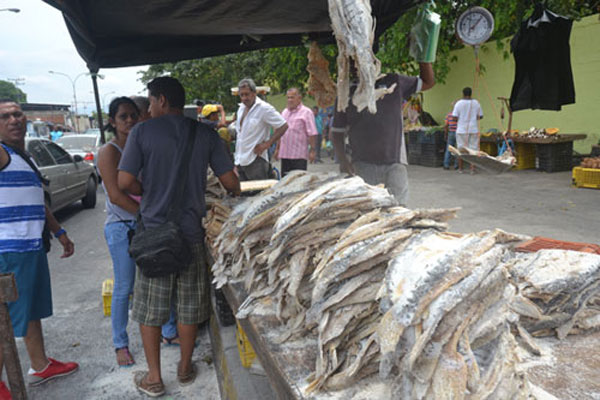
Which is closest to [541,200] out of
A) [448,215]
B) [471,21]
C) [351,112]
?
[471,21]

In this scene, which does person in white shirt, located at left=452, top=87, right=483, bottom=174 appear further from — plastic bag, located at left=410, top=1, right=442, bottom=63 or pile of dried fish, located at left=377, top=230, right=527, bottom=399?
pile of dried fish, located at left=377, top=230, right=527, bottom=399

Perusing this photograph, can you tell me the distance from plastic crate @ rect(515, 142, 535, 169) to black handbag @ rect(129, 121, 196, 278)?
1048cm

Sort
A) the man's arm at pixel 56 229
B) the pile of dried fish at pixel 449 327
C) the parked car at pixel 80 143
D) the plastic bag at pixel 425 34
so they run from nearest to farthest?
the pile of dried fish at pixel 449 327 → the plastic bag at pixel 425 34 → the man's arm at pixel 56 229 → the parked car at pixel 80 143

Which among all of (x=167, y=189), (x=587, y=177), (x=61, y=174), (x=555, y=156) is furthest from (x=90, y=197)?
(x=555, y=156)

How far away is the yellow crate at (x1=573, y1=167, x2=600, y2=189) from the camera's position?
8070 millimetres

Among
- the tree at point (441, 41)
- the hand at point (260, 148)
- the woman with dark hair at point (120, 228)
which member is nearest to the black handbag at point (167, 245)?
the woman with dark hair at point (120, 228)

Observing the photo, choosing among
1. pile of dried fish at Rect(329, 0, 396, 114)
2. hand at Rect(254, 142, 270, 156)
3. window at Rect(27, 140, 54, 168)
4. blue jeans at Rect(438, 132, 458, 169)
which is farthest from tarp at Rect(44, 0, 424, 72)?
blue jeans at Rect(438, 132, 458, 169)

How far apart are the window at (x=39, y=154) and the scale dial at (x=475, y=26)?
24.8ft

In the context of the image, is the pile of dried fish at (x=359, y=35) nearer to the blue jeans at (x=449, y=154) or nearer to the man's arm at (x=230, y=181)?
the man's arm at (x=230, y=181)

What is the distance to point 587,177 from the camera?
8219 mm

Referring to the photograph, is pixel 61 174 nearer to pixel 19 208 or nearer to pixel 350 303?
pixel 19 208

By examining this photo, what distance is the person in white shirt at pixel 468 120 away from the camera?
964cm

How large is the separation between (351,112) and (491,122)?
10795 millimetres

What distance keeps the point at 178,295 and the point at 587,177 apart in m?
8.54
